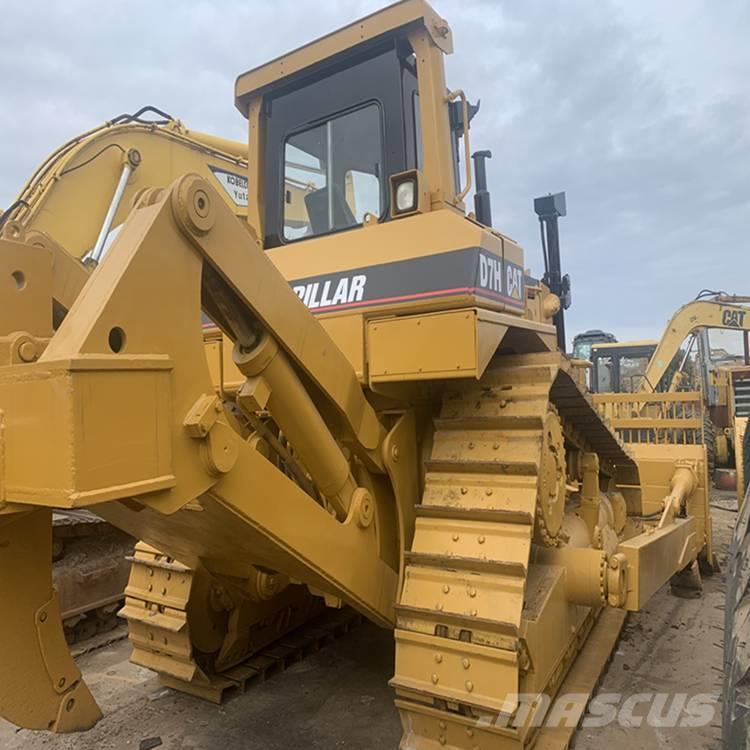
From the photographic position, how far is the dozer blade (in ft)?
7.21

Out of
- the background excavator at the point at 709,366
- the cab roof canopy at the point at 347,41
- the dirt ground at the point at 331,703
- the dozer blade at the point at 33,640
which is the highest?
the cab roof canopy at the point at 347,41

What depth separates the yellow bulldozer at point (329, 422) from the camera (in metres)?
1.63

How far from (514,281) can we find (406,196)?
684 mm

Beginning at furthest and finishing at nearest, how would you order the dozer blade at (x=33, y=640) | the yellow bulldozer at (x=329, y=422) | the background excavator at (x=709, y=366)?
the background excavator at (x=709, y=366), the dozer blade at (x=33, y=640), the yellow bulldozer at (x=329, y=422)

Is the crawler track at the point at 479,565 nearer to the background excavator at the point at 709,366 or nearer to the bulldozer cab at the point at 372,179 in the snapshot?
the bulldozer cab at the point at 372,179

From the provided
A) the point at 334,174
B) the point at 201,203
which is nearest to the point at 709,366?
the point at 334,174

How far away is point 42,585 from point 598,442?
329cm

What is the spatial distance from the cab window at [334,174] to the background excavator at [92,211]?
78 centimetres

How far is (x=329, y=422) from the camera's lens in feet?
8.46

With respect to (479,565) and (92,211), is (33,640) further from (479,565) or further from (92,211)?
(92,211)

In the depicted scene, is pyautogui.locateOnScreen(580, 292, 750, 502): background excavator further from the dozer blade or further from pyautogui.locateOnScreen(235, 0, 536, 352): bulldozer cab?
the dozer blade

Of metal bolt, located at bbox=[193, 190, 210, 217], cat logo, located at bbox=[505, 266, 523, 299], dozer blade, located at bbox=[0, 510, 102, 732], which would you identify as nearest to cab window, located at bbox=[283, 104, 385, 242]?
cat logo, located at bbox=[505, 266, 523, 299]

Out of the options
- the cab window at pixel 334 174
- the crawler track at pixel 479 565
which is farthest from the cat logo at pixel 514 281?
the cab window at pixel 334 174

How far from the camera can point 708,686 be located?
11.9ft
